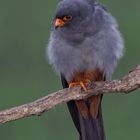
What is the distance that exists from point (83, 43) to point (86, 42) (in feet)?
0.10

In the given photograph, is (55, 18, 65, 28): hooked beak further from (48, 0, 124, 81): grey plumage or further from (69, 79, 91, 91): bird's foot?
(69, 79, 91, 91): bird's foot

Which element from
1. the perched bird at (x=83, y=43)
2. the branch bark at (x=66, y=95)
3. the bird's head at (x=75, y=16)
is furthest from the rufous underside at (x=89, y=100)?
the bird's head at (x=75, y=16)

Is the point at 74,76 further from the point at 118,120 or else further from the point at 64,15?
the point at 118,120

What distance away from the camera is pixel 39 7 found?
506 inches

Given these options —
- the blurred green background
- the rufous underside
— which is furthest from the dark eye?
the blurred green background

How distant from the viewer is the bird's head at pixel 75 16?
392 inches

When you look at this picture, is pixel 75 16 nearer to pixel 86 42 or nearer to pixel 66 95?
pixel 86 42

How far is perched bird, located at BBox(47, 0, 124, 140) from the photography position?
10008mm

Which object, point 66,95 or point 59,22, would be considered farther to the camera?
point 59,22

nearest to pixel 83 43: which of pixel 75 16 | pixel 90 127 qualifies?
pixel 75 16

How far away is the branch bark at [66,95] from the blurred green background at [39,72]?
1.89 metres

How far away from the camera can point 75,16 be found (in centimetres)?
1005

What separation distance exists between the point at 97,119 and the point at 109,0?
2.69 m

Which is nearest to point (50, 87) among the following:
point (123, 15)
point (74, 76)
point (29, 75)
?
point (29, 75)
